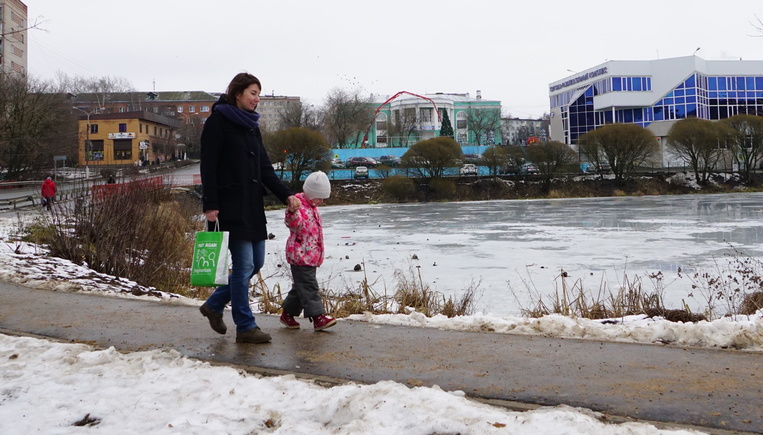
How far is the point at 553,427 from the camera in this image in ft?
10.0

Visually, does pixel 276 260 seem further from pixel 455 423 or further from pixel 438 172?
pixel 438 172

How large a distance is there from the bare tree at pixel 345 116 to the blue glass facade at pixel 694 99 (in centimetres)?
3360

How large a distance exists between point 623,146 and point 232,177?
174 ft

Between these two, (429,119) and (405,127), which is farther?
(429,119)

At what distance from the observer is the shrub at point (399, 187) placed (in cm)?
5056

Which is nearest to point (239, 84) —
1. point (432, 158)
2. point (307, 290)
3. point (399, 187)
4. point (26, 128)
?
point (307, 290)

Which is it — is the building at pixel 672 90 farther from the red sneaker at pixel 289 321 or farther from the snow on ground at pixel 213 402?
the snow on ground at pixel 213 402

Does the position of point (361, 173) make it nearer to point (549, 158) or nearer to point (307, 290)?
point (549, 158)

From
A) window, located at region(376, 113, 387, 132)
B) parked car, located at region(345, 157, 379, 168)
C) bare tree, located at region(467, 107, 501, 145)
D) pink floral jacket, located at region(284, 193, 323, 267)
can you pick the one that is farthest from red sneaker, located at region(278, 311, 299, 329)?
window, located at region(376, 113, 387, 132)

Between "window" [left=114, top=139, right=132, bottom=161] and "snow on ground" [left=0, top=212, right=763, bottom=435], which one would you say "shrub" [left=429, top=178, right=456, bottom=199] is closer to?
"window" [left=114, top=139, right=132, bottom=161]

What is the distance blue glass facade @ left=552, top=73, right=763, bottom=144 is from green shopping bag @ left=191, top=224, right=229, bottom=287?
242ft

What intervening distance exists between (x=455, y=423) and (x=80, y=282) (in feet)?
22.7

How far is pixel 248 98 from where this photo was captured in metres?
5.10

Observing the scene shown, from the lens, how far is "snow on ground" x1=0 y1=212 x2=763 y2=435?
10.3 feet
